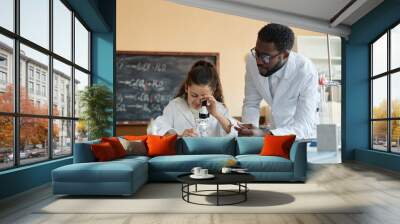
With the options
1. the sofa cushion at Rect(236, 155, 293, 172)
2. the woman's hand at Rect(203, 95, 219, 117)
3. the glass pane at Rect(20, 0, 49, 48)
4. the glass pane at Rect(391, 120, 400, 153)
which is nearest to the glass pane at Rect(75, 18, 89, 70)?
the glass pane at Rect(20, 0, 49, 48)

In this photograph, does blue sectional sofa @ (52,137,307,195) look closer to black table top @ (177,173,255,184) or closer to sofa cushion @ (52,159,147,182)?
sofa cushion @ (52,159,147,182)

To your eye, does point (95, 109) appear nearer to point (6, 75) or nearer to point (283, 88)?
point (6, 75)

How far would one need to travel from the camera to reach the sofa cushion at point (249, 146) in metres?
6.56

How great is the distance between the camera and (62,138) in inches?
271

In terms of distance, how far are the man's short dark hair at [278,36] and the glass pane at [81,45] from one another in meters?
3.59

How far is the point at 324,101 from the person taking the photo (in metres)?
9.21

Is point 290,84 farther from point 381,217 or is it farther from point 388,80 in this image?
point 381,217

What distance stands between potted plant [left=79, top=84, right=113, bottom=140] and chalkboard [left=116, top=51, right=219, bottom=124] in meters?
1.20

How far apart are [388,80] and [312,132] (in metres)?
1.89

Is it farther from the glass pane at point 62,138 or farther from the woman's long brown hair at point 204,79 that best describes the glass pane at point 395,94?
the glass pane at point 62,138

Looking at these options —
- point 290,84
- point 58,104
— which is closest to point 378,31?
point 290,84

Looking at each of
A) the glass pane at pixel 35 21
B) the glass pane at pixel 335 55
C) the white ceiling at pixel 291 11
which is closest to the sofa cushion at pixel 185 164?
the glass pane at pixel 35 21

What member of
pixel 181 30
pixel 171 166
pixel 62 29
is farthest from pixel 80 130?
pixel 181 30

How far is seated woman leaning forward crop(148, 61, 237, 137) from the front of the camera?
742 cm
